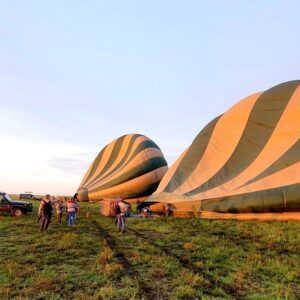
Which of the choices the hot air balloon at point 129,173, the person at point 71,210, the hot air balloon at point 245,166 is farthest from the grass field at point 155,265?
the hot air balloon at point 129,173

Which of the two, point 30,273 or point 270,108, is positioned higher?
point 270,108

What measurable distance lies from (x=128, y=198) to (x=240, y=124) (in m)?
15.1

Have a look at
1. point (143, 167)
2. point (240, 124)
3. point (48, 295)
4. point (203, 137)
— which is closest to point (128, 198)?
point (143, 167)

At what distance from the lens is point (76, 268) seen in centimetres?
792

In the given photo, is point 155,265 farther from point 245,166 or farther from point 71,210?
point 245,166

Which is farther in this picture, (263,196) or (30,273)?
(263,196)

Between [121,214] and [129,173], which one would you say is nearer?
[121,214]

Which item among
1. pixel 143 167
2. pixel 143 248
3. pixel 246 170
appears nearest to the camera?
pixel 143 248

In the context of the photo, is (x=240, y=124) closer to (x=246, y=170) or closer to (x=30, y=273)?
(x=246, y=170)

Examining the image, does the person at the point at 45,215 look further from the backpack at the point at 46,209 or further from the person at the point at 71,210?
the person at the point at 71,210

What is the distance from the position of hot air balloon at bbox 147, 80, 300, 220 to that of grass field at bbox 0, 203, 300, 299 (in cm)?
157

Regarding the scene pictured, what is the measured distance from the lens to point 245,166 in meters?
16.7

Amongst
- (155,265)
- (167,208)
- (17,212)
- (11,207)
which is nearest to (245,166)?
(167,208)

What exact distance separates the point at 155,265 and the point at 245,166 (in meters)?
9.89
